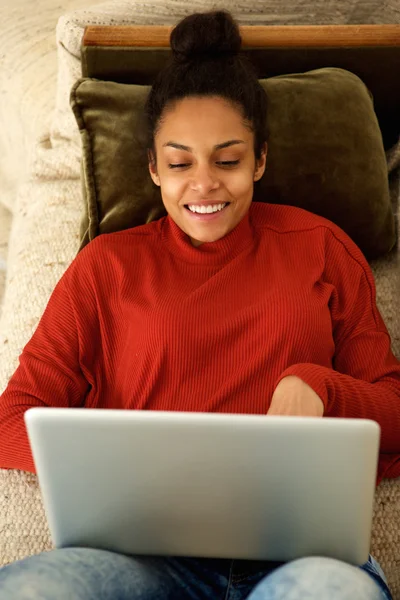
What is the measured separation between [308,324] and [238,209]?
0.79 ft

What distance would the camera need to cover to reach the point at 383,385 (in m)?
1.25

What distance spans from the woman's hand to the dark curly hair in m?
0.49

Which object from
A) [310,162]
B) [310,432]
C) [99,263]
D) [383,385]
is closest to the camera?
[310,432]

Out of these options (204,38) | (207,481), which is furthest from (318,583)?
(204,38)

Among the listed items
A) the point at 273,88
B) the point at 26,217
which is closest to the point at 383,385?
the point at 273,88

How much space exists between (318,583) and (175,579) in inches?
9.8

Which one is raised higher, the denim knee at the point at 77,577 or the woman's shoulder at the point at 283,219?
the woman's shoulder at the point at 283,219

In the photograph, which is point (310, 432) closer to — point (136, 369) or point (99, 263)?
point (136, 369)

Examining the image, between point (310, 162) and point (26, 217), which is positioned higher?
point (310, 162)

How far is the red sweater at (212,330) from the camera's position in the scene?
1.22 m

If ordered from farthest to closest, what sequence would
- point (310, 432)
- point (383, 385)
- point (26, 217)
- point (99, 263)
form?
point (26, 217)
point (99, 263)
point (383, 385)
point (310, 432)

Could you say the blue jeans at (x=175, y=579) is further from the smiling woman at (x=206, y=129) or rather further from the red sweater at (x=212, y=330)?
the smiling woman at (x=206, y=129)

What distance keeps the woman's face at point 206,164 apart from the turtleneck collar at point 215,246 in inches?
0.9

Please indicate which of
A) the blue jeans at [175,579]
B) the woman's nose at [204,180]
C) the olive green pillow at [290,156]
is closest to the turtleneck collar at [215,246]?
the woman's nose at [204,180]
